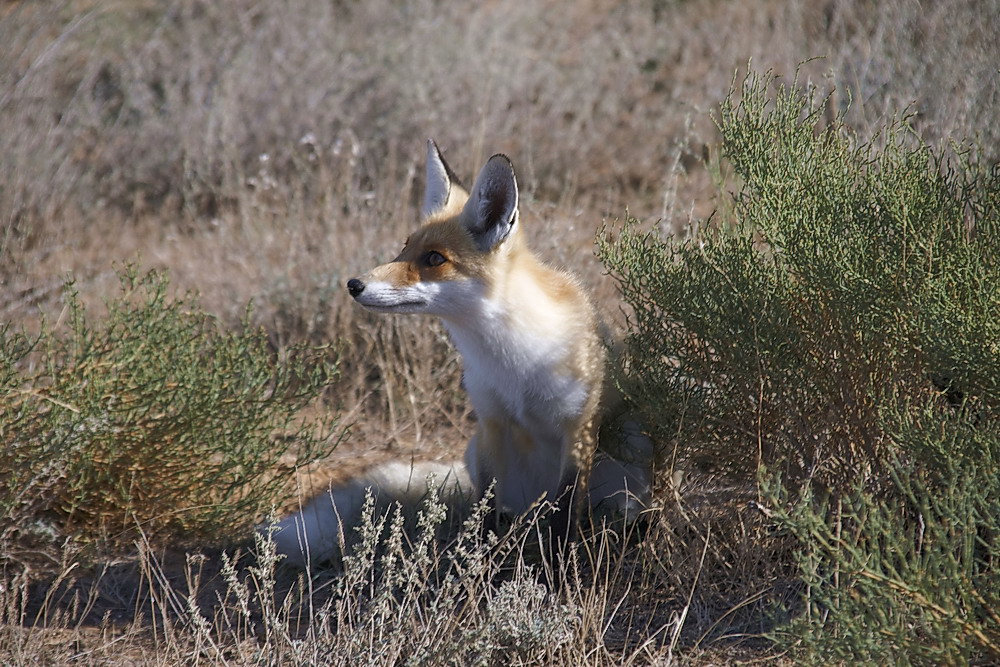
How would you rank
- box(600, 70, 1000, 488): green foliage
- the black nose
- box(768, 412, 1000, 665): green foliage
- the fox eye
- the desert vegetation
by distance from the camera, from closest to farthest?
box(768, 412, 1000, 665): green foliage < the desert vegetation < box(600, 70, 1000, 488): green foliage < the black nose < the fox eye

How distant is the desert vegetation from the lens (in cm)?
288

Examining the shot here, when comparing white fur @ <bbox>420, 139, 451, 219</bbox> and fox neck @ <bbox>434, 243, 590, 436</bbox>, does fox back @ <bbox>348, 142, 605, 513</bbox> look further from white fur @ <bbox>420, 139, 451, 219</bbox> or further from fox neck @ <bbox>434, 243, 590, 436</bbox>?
white fur @ <bbox>420, 139, 451, 219</bbox>

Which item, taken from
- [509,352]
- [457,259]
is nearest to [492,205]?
[457,259]

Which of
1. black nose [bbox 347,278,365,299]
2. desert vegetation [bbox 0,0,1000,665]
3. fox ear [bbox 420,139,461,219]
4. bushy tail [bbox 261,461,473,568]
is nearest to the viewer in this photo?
desert vegetation [bbox 0,0,1000,665]

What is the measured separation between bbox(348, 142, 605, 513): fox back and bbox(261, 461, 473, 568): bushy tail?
439mm

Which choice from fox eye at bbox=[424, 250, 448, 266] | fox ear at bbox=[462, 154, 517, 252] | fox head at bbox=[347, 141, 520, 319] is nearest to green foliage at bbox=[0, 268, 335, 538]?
fox head at bbox=[347, 141, 520, 319]

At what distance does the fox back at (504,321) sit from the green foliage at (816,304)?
0.26 metres

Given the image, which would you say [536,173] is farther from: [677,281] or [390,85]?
[677,281]

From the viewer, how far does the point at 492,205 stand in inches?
151

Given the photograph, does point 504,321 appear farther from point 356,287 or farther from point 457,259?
point 356,287

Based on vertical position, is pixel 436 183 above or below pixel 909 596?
above

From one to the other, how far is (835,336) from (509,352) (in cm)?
125

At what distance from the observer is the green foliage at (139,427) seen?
3.61 metres

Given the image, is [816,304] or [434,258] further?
[434,258]
